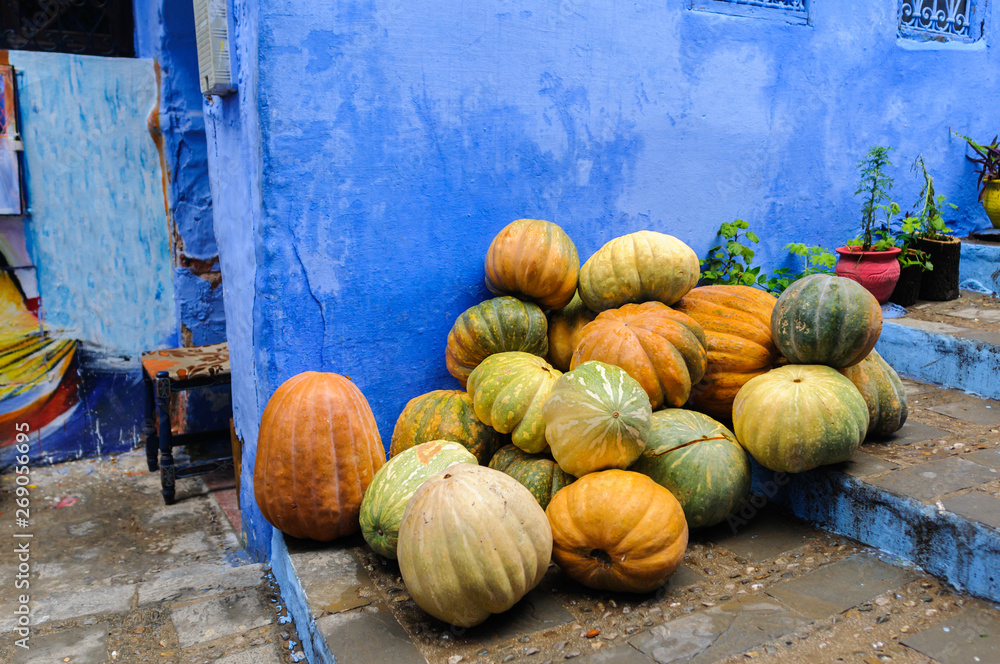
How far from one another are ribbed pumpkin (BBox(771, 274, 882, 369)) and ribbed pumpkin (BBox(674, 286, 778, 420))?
21 cm

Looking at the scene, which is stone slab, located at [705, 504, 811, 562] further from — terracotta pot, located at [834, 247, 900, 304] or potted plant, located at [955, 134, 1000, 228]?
potted plant, located at [955, 134, 1000, 228]

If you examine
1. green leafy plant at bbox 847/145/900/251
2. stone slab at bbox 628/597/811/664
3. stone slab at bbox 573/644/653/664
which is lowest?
stone slab at bbox 573/644/653/664

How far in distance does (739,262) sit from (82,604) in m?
4.44

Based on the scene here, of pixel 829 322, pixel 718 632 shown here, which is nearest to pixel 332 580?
pixel 718 632

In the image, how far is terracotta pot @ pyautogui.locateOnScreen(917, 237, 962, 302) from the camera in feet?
18.1

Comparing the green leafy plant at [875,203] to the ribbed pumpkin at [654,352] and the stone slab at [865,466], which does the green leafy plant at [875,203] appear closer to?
the stone slab at [865,466]

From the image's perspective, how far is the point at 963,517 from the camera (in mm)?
2857

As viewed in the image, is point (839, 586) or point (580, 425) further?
point (580, 425)

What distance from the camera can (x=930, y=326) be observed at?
4957 mm

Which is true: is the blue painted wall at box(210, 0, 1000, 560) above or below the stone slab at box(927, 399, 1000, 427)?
above

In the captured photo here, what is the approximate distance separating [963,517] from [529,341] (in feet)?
6.87

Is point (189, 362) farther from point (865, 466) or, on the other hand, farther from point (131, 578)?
point (865, 466)

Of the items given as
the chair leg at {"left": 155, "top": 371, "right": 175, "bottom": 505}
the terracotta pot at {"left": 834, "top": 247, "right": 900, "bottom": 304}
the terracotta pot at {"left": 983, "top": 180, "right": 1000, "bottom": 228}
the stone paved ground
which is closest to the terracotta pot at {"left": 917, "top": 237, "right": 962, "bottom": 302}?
the terracotta pot at {"left": 834, "top": 247, "right": 900, "bottom": 304}

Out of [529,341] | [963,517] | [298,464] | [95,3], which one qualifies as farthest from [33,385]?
[963,517]
